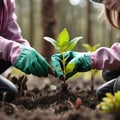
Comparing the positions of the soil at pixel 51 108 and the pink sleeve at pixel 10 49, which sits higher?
the pink sleeve at pixel 10 49

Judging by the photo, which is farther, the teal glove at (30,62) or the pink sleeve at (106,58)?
the pink sleeve at (106,58)

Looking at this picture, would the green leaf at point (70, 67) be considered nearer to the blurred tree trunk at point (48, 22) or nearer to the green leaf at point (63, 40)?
the green leaf at point (63, 40)

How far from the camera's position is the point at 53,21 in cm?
520

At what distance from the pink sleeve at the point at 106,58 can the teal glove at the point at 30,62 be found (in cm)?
33

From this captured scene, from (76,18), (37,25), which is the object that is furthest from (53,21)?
(76,18)

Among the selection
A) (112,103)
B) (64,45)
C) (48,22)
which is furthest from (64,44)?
(48,22)

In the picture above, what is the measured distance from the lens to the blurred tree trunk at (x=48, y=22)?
16.9ft

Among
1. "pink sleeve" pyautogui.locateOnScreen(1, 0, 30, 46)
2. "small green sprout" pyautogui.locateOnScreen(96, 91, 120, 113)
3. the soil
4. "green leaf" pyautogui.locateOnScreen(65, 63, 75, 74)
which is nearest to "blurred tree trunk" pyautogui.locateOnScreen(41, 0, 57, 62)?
the soil

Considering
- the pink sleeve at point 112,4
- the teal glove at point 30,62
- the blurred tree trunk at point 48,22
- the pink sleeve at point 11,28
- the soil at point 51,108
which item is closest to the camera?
the soil at point 51,108

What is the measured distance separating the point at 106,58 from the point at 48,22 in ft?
9.58

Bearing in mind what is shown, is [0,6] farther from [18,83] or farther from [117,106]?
[117,106]

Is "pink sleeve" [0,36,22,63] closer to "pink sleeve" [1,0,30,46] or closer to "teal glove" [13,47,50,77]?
"teal glove" [13,47,50,77]

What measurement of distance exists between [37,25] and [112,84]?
64.9ft

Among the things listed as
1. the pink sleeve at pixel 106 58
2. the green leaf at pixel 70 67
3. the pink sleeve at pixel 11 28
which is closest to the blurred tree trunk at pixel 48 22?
the pink sleeve at pixel 11 28
